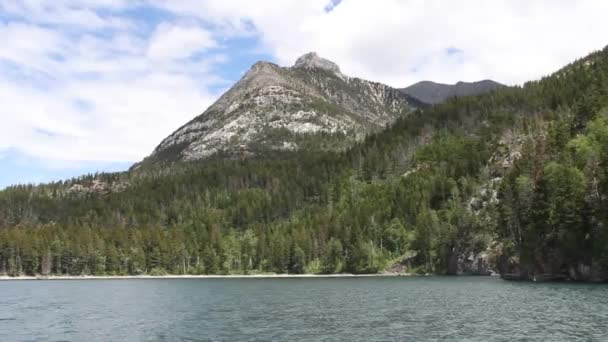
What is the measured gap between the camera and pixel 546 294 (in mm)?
83000

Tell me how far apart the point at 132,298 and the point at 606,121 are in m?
124

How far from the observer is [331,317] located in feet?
213

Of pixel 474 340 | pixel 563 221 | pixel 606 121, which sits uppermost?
pixel 606 121

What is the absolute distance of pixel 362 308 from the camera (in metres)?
73.2

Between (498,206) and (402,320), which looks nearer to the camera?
(402,320)

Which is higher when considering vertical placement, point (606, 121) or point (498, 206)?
point (606, 121)

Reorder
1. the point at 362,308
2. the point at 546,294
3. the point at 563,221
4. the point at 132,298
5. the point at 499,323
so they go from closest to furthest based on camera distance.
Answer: the point at 499,323, the point at 362,308, the point at 546,294, the point at 132,298, the point at 563,221

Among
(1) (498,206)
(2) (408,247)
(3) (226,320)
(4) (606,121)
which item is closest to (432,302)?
(3) (226,320)

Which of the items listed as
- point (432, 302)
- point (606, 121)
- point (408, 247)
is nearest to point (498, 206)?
point (606, 121)

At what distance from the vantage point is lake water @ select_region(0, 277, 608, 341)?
5077 cm

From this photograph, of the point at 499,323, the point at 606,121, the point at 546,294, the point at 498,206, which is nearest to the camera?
the point at 499,323

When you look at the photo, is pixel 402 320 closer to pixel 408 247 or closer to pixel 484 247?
pixel 484 247

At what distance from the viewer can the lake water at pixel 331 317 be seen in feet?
167

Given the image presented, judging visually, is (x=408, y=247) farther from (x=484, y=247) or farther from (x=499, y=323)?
(x=499, y=323)
